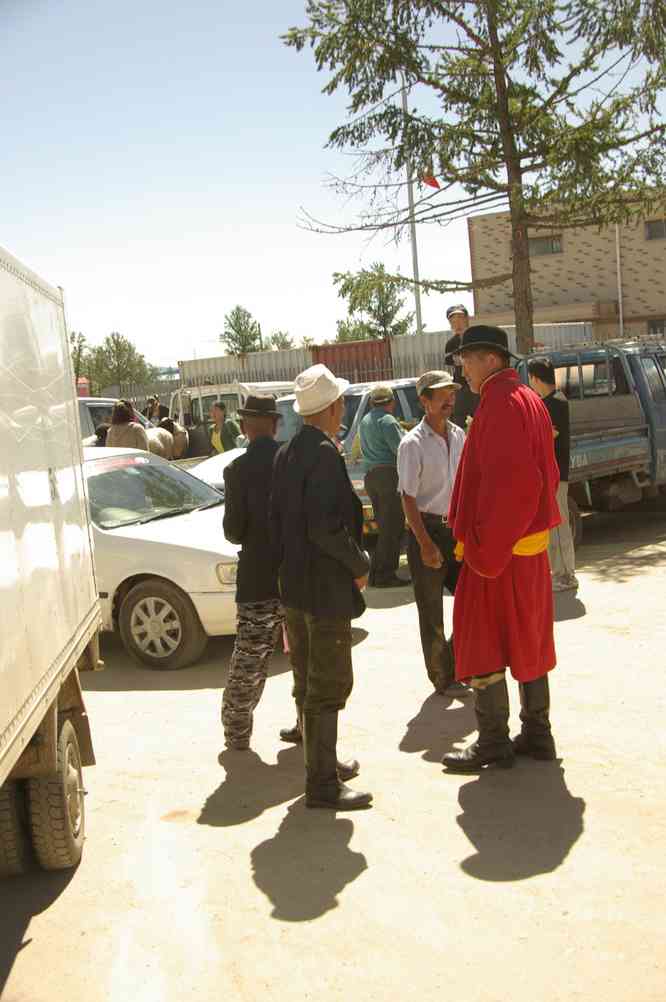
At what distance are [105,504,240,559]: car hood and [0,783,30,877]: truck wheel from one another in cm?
348

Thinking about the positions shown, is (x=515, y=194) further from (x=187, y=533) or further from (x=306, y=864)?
(x=306, y=864)

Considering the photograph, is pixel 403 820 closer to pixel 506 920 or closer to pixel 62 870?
pixel 506 920

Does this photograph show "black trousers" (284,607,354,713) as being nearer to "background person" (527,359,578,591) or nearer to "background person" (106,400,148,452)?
"background person" (527,359,578,591)

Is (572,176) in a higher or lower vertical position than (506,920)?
higher

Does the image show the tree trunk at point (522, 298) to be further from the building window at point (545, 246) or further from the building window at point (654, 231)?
the building window at point (654, 231)

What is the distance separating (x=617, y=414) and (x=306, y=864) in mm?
8784

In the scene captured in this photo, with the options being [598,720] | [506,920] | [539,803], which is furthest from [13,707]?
[598,720]

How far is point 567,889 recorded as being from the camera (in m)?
3.78

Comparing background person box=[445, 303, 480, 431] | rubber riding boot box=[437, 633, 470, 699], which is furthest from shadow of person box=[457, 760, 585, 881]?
background person box=[445, 303, 480, 431]

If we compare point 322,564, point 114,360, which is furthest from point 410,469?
point 114,360

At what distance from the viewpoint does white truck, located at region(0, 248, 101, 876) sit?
11.0 feet

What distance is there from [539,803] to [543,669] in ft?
2.17

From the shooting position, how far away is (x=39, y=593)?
3.77 metres

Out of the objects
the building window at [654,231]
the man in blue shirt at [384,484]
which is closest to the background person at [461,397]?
the man in blue shirt at [384,484]
